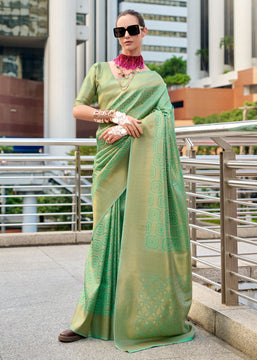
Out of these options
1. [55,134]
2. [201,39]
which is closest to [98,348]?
[55,134]

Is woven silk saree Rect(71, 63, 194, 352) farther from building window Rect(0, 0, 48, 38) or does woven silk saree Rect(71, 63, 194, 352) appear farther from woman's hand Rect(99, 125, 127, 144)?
building window Rect(0, 0, 48, 38)

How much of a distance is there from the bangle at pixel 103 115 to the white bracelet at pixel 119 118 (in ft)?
0.06

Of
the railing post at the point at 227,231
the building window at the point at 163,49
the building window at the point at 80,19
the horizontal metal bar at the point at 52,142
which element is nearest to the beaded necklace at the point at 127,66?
the railing post at the point at 227,231

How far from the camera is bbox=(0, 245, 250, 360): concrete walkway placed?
8.91 ft

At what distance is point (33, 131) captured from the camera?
52.5 m

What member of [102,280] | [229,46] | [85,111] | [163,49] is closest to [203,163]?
[85,111]

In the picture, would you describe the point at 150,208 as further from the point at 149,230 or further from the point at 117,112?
the point at 117,112

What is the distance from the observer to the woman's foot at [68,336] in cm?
289

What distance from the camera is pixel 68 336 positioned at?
2.90m

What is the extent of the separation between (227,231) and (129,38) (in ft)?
4.06

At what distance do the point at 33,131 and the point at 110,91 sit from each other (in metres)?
50.6

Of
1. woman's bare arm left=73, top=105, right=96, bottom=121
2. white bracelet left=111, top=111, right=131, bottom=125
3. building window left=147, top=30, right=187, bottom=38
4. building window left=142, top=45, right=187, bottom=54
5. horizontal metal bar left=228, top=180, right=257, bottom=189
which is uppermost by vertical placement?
building window left=147, top=30, right=187, bottom=38

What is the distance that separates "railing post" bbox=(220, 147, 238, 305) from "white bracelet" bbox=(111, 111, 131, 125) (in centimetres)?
70

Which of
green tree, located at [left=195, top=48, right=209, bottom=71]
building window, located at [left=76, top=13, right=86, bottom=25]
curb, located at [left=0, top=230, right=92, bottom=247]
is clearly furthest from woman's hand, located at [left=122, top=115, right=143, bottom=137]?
green tree, located at [left=195, top=48, right=209, bottom=71]
